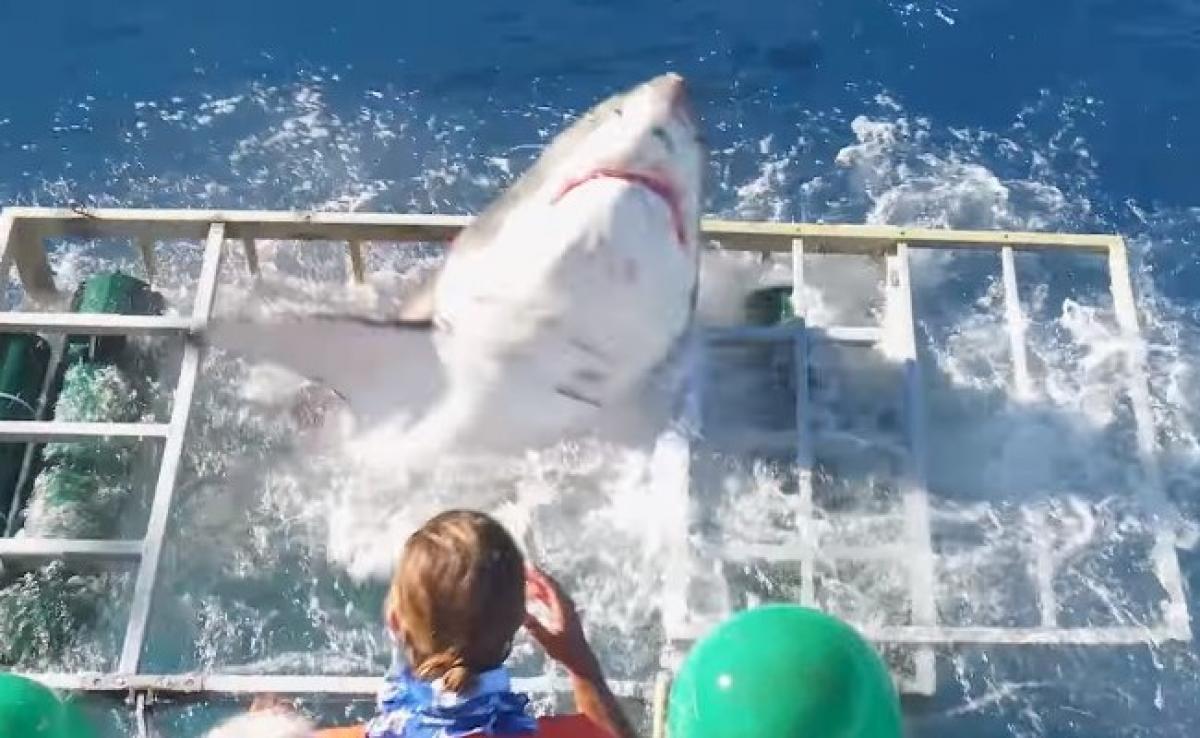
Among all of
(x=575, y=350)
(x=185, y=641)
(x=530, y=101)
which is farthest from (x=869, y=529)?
(x=530, y=101)

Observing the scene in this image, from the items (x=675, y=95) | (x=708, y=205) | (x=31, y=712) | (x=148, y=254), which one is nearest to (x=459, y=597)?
(x=31, y=712)

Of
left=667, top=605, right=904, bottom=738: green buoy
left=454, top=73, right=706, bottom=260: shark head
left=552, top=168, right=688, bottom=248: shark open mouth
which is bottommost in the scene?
left=667, top=605, right=904, bottom=738: green buoy

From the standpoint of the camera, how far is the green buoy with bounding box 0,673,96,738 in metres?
2.89

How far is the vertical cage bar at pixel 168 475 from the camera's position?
4320 millimetres

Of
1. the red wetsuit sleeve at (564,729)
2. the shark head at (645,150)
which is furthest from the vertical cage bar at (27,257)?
the red wetsuit sleeve at (564,729)

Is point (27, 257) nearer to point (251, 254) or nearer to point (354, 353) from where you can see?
point (251, 254)

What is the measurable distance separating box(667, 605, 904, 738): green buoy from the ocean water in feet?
5.18

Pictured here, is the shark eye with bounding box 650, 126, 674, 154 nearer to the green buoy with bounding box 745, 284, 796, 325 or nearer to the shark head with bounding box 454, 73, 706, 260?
the shark head with bounding box 454, 73, 706, 260

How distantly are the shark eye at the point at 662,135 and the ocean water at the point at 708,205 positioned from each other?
3.87ft

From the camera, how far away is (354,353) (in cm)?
479

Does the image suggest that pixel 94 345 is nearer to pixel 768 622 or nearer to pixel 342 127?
pixel 342 127

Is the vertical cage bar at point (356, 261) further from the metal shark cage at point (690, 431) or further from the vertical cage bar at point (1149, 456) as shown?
the vertical cage bar at point (1149, 456)

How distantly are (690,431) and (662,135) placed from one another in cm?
111

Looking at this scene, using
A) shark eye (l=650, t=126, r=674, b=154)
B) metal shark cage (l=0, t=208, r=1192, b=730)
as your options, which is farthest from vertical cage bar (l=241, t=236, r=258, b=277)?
shark eye (l=650, t=126, r=674, b=154)
